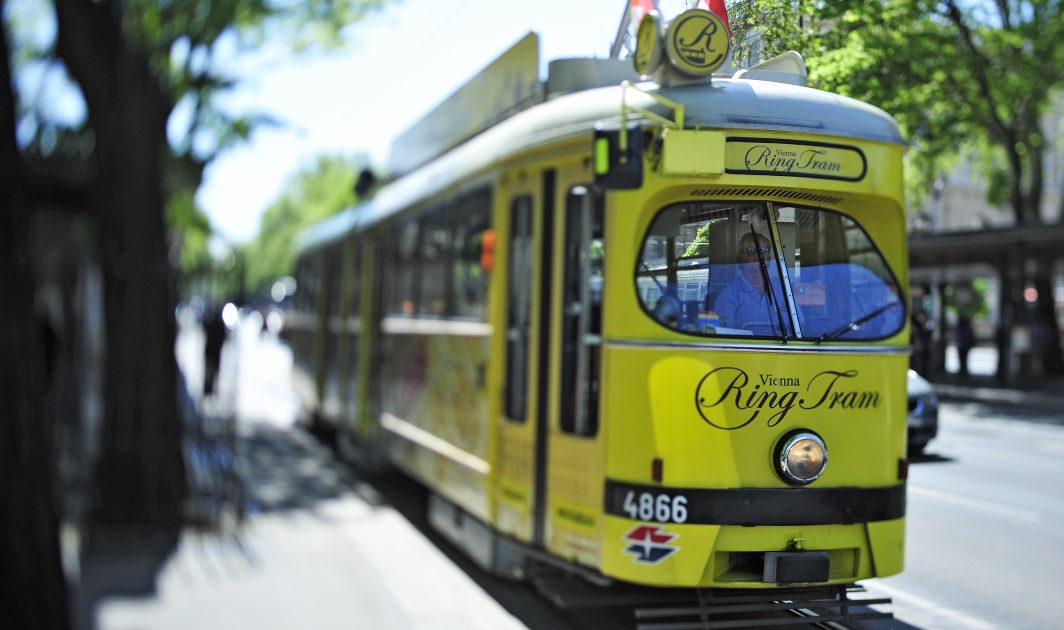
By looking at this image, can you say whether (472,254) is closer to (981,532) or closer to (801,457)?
(801,457)

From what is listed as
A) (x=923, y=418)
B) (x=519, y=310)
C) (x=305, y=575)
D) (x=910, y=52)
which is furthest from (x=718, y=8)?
(x=305, y=575)

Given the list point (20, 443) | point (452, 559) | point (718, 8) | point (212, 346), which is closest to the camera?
point (20, 443)

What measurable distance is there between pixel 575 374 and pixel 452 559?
107 inches

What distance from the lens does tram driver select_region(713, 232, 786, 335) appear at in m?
4.12

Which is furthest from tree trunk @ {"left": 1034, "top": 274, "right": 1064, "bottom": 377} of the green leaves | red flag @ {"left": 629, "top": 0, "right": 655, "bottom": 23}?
red flag @ {"left": 629, "top": 0, "right": 655, "bottom": 23}

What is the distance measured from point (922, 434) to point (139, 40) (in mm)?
7507

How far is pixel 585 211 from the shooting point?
16.9 feet

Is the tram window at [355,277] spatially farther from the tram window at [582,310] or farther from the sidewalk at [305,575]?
the tram window at [582,310]

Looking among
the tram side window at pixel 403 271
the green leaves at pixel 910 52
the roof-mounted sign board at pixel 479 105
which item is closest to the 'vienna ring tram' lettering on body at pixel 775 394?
the green leaves at pixel 910 52

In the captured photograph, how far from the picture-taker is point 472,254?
6641 mm

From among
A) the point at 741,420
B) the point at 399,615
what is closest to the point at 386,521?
the point at 399,615

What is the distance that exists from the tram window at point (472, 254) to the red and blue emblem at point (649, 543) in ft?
7.07

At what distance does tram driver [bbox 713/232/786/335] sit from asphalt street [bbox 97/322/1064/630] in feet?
2.97

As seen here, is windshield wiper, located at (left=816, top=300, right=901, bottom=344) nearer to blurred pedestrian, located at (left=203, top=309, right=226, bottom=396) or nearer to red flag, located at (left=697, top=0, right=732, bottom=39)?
red flag, located at (left=697, top=0, right=732, bottom=39)
